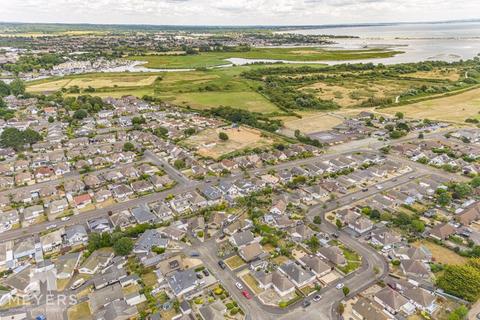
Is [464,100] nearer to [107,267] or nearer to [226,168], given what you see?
[226,168]

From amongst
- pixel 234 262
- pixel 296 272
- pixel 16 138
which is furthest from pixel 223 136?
pixel 296 272

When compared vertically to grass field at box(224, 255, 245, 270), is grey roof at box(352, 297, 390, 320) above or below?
above

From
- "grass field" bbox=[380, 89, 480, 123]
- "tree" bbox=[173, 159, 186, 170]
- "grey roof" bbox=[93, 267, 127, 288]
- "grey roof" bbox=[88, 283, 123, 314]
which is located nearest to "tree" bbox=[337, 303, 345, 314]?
"grey roof" bbox=[88, 283, 123, 314]

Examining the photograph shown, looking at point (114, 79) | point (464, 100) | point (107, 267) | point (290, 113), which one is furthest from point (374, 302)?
point (114, 79)

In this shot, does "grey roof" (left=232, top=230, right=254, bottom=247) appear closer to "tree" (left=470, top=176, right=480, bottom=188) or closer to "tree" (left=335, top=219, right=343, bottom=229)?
"tree" (left=335, top=219, right=343, bottom=229)

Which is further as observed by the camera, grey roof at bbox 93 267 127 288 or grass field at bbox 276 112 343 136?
grass field at bbox 276 112 343 136

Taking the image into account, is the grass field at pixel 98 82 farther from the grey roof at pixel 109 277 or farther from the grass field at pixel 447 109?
the grey roof at pixel 109 277

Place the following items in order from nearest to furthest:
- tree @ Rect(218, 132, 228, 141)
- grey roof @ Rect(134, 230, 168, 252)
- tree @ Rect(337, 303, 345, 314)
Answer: tree @ Rect(337, 303, 345, 314)
grey roof @ Rect(134, 230, 168, 252)
tree @ Rect(218, 132, 228, 141)
